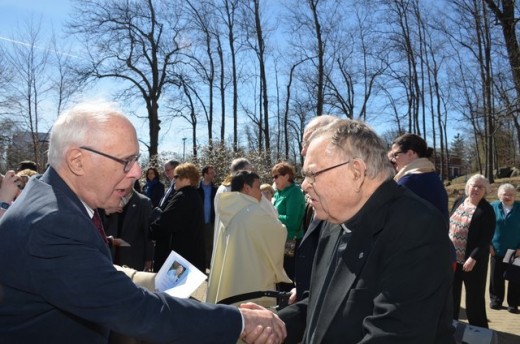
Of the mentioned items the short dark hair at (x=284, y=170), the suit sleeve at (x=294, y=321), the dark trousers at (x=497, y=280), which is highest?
the short dark hair at (x=284, y=170)

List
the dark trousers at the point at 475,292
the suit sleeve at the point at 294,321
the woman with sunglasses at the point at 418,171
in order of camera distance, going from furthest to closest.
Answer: the dark trousers at the point at 475,292 → the woman with sunglasses at the point at 418,171 → the suit sleeve at the point at 294,321

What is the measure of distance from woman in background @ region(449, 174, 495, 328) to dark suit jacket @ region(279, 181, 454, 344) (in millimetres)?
4574

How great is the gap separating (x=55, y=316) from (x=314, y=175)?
4.00 feet

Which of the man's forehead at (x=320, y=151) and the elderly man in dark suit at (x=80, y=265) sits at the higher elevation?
the man's forehead at (x=320, y=151)

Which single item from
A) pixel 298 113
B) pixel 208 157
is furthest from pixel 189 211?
pixel 298 113

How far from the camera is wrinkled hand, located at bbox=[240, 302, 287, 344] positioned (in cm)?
212

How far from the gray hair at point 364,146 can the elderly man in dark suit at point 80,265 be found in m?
0.85

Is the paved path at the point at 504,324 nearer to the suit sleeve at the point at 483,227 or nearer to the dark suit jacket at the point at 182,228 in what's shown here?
the suit sleeve at the point at 483,227

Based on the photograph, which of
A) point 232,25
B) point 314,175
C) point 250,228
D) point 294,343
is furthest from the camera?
point 232,25

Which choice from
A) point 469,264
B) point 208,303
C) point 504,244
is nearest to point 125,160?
point 208,303

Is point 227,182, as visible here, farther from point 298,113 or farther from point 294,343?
point 298,113

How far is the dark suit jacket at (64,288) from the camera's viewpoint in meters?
1.71

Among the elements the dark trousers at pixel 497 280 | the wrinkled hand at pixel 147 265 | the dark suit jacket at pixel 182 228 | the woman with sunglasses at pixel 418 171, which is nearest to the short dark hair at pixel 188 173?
the dark suit jacket at pixel 182 228

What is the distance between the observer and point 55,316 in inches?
71.3
